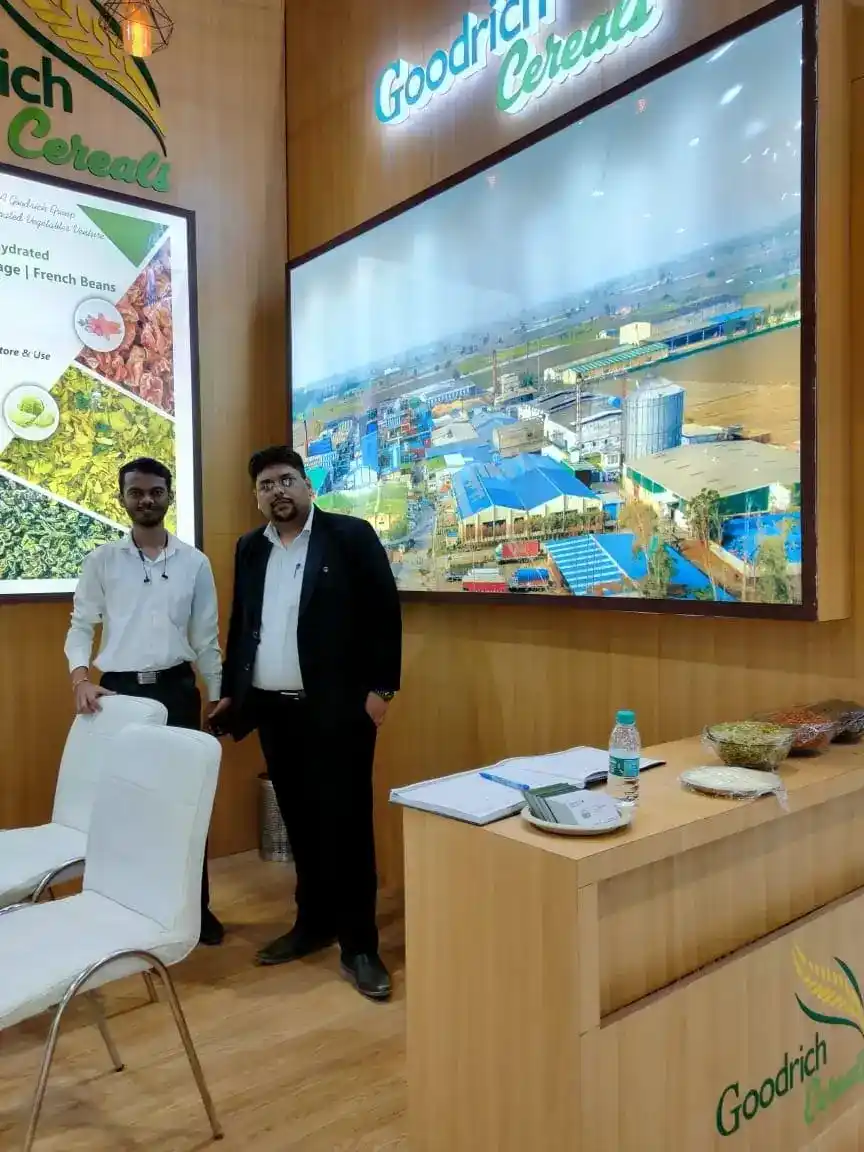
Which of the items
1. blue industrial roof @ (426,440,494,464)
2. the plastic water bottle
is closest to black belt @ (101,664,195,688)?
blue industrial roof @ (426,440,494,464)

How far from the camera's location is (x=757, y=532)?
2.29 m

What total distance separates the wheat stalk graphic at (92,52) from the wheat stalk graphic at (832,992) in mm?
4038

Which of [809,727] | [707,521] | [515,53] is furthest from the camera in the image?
[515,53]

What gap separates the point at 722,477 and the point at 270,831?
2.81m

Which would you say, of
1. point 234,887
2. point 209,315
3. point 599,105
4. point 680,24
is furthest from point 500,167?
point 234,887

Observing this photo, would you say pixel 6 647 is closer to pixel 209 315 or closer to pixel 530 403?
pixel 209 315

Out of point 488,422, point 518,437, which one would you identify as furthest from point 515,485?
point 488,422

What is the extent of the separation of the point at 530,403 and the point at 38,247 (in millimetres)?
2223

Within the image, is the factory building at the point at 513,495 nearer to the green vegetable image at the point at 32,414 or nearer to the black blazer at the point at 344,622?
the black blazer at the point at 344,622

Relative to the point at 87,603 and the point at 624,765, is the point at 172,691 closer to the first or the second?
the point at 87,603

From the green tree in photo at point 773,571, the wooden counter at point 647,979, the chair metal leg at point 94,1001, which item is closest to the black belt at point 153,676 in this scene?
the chair metal leg at point 94,1001

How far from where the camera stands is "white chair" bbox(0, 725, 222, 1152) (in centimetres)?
184

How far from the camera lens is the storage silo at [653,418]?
2463 mm

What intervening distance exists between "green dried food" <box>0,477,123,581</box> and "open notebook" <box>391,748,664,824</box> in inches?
91.6
